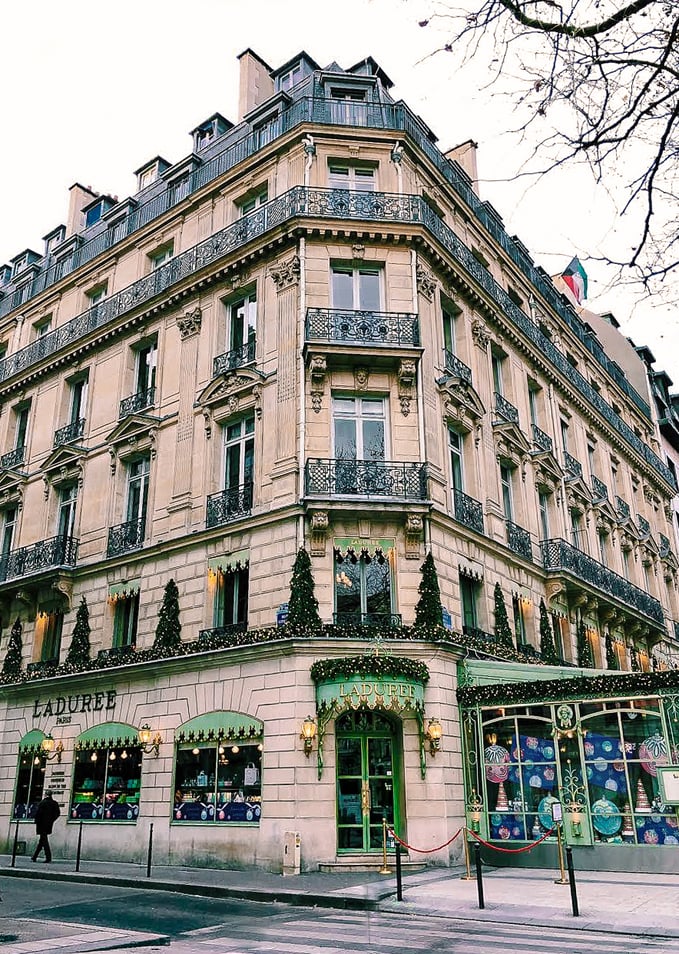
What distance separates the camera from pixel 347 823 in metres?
17.4

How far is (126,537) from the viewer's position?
2367 centimetres

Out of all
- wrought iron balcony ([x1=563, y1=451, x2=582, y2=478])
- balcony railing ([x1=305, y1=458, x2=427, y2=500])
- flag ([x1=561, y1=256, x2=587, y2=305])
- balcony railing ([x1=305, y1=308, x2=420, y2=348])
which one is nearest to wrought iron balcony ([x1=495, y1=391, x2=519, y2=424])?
wrought iron balcony ([x1=563, y1=451, x2=582, y2=478])

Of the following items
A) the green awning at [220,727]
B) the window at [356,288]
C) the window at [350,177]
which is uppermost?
the window at [350,177]

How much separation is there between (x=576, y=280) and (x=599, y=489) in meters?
9.04

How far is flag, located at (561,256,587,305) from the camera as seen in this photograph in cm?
3294

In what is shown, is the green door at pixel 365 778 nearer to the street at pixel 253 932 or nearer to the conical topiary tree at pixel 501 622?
the street at pixel 253 932

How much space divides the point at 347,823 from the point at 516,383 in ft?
53.2

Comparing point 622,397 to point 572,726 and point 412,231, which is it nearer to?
point 412,231

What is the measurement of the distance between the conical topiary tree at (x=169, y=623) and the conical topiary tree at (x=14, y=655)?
648cm

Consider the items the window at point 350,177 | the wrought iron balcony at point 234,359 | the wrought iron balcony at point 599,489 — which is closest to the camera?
the wrought iron balcony at point 234,359

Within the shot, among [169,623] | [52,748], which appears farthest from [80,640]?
[169,623]

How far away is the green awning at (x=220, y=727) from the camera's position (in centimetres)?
1834

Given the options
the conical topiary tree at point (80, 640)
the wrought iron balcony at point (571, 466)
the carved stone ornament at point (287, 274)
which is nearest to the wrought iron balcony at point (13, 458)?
the conical topiary tree at point (80, 640)

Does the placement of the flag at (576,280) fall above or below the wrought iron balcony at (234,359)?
above
